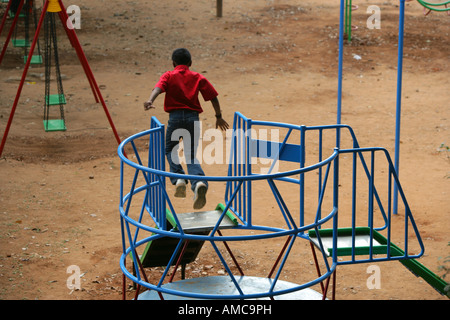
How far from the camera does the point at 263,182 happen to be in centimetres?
946

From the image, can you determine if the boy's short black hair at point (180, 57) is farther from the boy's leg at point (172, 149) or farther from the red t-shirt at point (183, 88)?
the boy's leg at point (172, 149)

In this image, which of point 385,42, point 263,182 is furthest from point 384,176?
point 385,42

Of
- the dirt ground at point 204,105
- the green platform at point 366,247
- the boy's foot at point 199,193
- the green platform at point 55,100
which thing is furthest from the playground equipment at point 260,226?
the green platform at point 55,100

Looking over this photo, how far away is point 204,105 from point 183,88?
6.91 m

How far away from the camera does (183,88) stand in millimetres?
6207

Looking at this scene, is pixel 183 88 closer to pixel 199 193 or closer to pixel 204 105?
pixel 199 193

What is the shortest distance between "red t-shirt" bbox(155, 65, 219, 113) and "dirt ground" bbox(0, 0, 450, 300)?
1789 millimetres

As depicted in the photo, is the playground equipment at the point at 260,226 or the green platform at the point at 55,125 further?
the green platform at the point at 55,125

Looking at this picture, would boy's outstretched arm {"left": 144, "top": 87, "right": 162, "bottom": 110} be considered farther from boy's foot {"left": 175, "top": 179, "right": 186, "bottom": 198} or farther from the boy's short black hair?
boy's foot {"left": 175, "top": 179, "right": 186, "bottom": 198}

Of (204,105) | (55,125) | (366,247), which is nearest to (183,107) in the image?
(366,247)

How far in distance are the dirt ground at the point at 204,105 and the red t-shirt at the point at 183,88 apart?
1789mm

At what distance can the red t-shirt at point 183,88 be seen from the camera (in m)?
6.19

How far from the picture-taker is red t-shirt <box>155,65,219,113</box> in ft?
20.3

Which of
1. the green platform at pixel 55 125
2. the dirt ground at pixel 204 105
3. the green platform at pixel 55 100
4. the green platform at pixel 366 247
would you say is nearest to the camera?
the green platform at pixel 366 247
